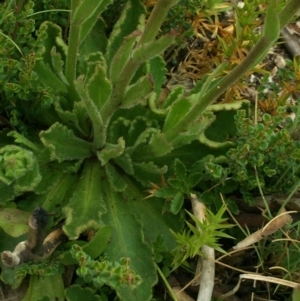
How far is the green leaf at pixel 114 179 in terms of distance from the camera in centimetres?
169

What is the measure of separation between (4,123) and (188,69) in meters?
0.78

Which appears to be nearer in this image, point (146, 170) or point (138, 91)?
point (138, 91)

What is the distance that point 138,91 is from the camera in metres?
1.45

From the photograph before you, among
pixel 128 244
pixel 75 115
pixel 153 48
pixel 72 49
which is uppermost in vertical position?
pixel 153 48

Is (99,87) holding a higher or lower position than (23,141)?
higher

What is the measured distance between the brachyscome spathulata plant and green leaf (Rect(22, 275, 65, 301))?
17cm

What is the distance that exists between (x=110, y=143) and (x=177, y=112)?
0.26 metres

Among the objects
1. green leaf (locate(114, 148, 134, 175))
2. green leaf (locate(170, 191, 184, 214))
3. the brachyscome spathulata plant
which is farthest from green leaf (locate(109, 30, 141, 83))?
green leaf (locate(170, 191, 184, 214))

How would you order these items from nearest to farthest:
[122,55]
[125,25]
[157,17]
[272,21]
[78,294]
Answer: [272,21] → [157,17] → [122,55] → [78,294] → [125,25]

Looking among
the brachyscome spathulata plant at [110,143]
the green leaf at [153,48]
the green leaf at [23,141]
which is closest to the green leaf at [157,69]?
the brachyscome spathulata plant at [110,143]

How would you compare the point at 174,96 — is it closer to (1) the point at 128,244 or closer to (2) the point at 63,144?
(2) the point at 63,144

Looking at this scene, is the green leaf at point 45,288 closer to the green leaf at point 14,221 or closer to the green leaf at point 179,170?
the green leaf at point 14,221

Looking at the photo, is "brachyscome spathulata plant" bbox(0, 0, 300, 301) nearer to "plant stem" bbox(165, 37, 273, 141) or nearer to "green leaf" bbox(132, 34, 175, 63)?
"plant stem" bbox(165, 37, 273, 141)

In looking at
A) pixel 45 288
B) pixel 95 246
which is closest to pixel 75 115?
pixel 95 246
